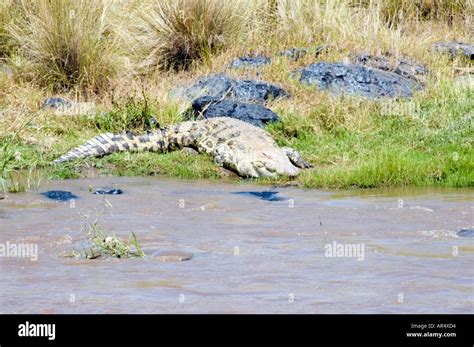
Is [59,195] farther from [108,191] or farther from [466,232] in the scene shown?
[466,232]

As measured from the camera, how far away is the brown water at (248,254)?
6895 mm

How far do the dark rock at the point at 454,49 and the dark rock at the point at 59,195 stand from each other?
8406 millimetres

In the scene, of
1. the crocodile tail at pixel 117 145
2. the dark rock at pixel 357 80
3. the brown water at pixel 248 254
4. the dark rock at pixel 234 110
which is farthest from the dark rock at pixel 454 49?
the brown water at pixel 248 254

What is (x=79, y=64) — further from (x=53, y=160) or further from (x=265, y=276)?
(x=265, y=276)

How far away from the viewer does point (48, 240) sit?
8.98 m

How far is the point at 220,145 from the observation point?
528 inches

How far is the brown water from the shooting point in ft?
22.6

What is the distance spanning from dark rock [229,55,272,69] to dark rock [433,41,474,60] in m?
2.95

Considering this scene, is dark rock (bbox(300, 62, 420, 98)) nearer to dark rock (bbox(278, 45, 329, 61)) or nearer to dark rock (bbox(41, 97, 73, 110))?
dark rock (bbox(278, 45, 329, 61))

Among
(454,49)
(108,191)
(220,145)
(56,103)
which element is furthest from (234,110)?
(454,49)

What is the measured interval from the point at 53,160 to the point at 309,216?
4.38 meters

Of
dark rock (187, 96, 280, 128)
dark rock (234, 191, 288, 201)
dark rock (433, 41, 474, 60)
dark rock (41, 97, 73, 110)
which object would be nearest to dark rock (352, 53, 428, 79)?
dark rock (433, 41, 474, 60)

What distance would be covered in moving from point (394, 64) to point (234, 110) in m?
3.19
